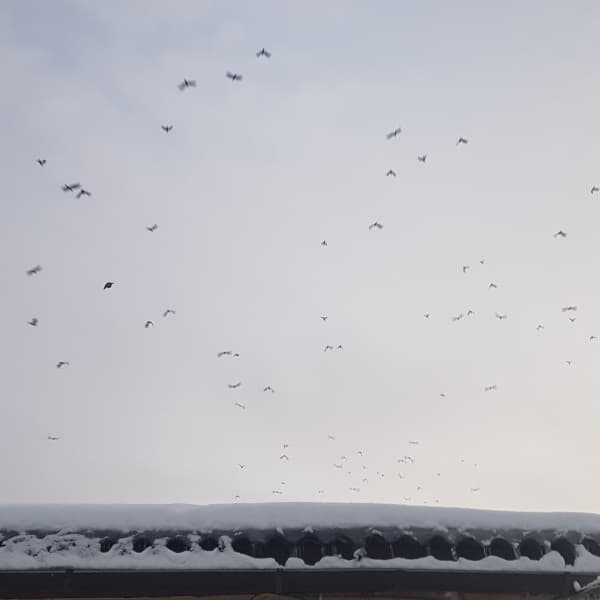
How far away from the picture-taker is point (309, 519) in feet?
15.8

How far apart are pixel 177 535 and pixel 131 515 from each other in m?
0.36

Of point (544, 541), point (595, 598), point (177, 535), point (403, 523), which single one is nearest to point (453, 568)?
point (403, 523)

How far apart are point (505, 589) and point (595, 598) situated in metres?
0.76

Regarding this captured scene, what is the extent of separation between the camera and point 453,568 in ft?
15.3

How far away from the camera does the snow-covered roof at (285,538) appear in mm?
4473

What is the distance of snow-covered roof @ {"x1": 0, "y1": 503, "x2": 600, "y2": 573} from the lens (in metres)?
4.47

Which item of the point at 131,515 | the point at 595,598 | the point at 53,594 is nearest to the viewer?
the point at 53,594

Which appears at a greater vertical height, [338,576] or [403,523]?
[403,523]

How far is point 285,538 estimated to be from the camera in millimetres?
4676

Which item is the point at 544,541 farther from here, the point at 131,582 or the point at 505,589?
the point at 131,582

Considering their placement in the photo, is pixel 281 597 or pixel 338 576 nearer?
pixel 338 576

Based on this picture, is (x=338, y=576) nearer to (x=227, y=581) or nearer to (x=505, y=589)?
(x=227, y=581)

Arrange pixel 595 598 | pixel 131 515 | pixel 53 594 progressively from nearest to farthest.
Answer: pixel 53 594, pixel 131 515, pixel 595 598

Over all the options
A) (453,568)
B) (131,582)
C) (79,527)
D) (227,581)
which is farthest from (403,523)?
(79,527)
